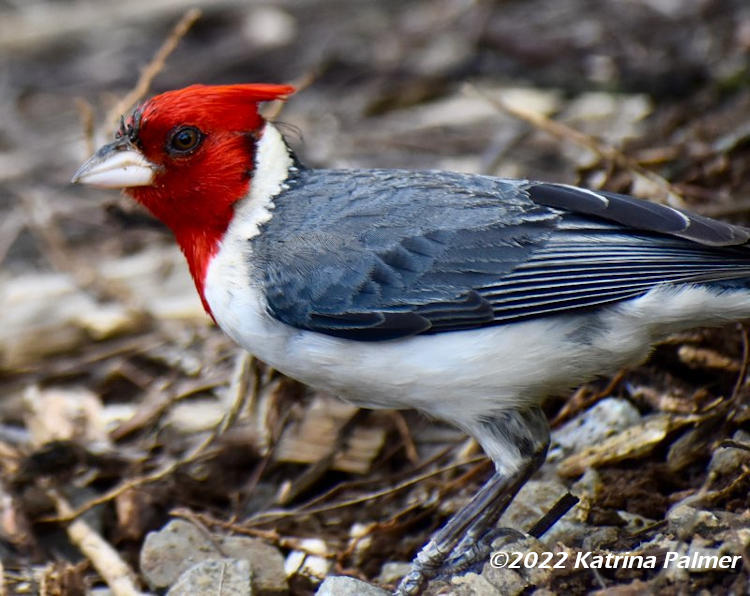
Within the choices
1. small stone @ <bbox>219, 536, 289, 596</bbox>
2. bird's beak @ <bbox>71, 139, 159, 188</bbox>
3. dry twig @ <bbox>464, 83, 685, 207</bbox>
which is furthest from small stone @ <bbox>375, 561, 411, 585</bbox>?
dry twig @ <bbox>464, 83, 685, 207</bbox>

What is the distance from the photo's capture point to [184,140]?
449cm

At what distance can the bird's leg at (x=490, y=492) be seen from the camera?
4.20 metres

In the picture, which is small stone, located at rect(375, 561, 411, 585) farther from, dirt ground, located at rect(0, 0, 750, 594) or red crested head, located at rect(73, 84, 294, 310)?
red crested head, located at rect(73, 84, 294, 310)

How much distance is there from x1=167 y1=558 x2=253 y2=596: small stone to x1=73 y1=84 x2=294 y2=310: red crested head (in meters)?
0.98

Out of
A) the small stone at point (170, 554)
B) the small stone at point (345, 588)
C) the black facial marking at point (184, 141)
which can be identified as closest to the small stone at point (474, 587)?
the small stone at point (345, 588)

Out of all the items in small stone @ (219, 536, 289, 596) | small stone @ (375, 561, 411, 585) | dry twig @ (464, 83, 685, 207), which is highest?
dry twig @ (464, 83, 685, 207)

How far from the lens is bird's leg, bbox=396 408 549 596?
4.20m

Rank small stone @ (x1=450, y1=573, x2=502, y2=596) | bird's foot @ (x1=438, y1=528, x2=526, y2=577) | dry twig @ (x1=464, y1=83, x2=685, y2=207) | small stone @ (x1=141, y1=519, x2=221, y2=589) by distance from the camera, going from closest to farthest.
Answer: small stone @ (x1=450, y1=573, x2=502, y2=596) < bird's foot @ (x1=438, y1=528, x2=526, y2=577) < small stone @ (x1=141, y1=519, x2=221, y2=589) < dry twig @ (x1=464, y1=83, x2=685, y2=207)

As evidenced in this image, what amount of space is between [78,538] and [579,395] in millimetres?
2145

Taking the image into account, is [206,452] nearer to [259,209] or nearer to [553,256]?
[259,209]

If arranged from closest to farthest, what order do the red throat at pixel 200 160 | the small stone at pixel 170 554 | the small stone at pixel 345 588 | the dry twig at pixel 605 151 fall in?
1. the small stone at pixel 345 588
2. the small stone at pixel 170 554
3. the red throat at pixel 200 160
4. the dry twig at pixel 605 151

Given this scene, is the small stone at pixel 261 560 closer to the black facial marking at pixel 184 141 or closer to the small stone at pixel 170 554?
the small stone at pixel 170 554

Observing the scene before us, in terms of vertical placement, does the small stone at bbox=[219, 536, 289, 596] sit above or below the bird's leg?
below

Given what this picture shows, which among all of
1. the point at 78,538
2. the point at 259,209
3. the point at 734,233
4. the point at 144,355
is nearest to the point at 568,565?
the point at 734,233
